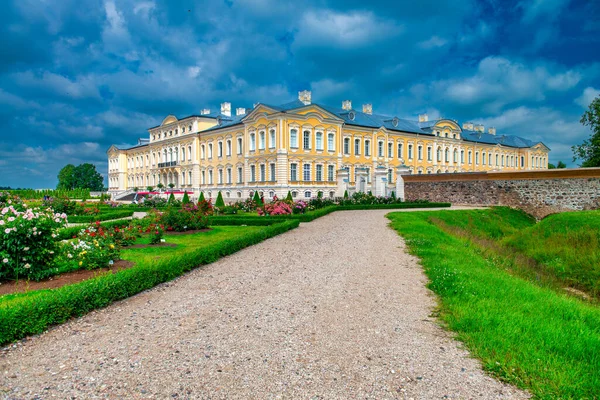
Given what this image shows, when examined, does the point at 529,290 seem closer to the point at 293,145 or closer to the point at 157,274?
the point at 157,274

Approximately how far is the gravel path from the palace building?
23.1 m

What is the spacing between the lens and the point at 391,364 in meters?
3.26

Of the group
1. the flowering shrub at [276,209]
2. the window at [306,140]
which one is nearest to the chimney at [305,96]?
the window at [306,140]

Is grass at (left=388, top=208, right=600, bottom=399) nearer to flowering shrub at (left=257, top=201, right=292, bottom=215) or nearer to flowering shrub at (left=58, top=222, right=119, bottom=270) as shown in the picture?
flowering shrub at (left=58, top=222, right=119, bottom=270)

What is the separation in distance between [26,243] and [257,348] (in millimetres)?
3943

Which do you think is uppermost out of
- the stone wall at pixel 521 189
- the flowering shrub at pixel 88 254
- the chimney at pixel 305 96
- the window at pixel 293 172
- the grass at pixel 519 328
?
the chimney at pixel 305 96

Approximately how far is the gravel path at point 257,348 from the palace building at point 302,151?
75.7 feet

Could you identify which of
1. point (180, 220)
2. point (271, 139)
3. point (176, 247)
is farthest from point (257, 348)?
point (271, 139)

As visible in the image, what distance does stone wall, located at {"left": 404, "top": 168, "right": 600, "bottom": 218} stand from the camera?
18.5 meters

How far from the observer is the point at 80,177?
246 ft

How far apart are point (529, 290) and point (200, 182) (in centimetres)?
4021

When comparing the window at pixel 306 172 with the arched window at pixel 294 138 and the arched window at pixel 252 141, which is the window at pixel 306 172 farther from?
the arched window at pixel 252 141

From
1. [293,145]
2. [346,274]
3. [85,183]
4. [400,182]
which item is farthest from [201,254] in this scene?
[85,183]

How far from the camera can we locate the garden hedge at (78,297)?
383cm
